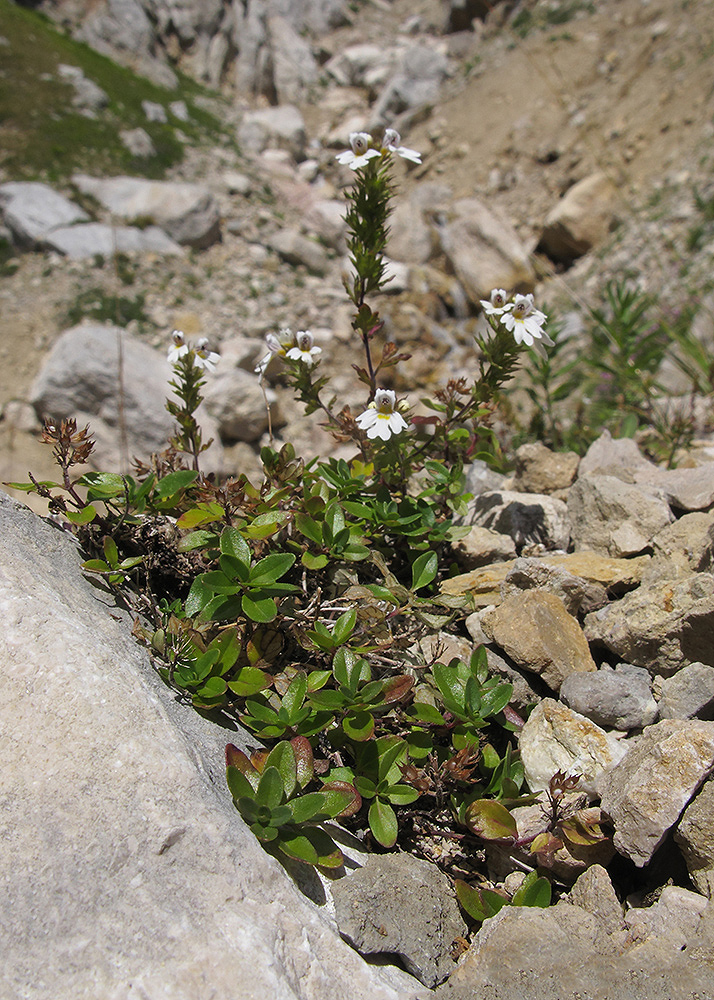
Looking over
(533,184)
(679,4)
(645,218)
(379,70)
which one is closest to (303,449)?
(645,218)

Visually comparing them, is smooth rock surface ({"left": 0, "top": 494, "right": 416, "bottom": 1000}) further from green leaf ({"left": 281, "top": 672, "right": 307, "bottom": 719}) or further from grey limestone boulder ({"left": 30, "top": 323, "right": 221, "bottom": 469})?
grey limestone boulder ({"left": 30, "top": 323, "right": 221, "bottom": 469})

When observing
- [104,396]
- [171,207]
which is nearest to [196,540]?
[104,396]

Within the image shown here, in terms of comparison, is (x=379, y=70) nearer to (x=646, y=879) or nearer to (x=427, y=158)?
(x=427, y=158)

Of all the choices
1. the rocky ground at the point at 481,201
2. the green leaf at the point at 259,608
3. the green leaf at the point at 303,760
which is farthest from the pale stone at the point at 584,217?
the green leaf at the point at 303,760

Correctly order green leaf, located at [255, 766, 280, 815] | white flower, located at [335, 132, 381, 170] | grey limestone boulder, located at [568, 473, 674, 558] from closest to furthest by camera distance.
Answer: green leaf, located at [255, 766, 280, 815] < white flower, located at [335, 132, 381, 170] < grey limestone boulder, located at [568, 473, 674, 558]

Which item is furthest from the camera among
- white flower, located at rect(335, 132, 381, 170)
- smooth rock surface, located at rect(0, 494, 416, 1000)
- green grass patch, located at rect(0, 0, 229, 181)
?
green grass patch, located at rect(0, 0, 229, 181)

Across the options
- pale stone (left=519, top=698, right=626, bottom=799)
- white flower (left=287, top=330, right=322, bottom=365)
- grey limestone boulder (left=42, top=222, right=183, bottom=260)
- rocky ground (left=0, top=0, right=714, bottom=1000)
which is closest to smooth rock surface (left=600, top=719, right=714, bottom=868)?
rocky ground (left=0, top=0, right=714, bottom=1000)
